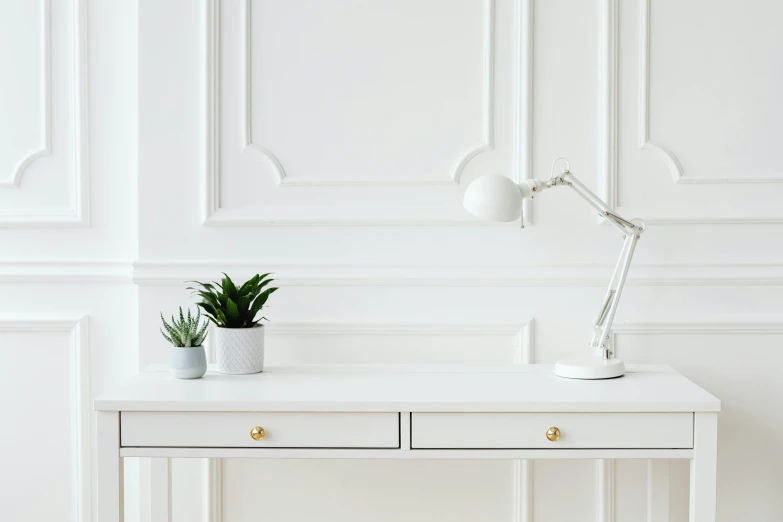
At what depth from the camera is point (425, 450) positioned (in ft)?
4.82

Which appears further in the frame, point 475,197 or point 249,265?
point 249,265

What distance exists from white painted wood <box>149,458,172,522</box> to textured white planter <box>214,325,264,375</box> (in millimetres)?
370

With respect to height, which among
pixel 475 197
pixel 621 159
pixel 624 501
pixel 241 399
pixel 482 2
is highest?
pixel 482 2

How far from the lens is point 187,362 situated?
163cm

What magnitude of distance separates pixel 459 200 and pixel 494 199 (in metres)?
0.39

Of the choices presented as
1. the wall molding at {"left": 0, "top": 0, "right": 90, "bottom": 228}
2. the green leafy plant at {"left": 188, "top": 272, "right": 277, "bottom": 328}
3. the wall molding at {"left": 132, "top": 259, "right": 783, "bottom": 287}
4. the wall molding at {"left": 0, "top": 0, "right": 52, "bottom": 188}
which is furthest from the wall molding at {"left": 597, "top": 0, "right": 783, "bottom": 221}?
the wall molding at {"left": 0, "top": 0, "right": 52, "bottom": 188}

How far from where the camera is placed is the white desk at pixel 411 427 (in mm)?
1448

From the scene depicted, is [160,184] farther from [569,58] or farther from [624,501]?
[624,501]

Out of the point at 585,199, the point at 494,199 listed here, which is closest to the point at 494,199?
the point at 494,199

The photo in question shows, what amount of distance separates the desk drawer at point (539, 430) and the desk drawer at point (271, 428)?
104mm

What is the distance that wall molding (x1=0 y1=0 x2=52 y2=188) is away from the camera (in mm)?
2029

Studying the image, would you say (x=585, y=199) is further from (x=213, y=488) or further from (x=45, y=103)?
(x=45, y=103)

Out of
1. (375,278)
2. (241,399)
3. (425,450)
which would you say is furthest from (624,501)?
(241,399)

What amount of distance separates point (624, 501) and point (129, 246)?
162 centimetres
